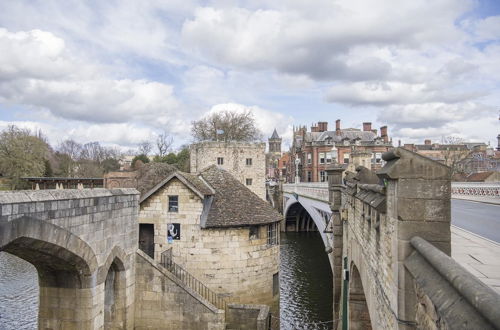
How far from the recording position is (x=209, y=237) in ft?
57.1

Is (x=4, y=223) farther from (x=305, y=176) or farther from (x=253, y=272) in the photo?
(x=305, y=176)

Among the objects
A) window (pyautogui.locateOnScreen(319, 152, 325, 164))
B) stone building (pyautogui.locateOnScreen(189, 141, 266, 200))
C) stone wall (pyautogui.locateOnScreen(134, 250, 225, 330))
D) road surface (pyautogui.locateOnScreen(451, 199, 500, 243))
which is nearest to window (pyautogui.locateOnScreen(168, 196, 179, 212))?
stone wall (pyautogui.locateOnScreen(134, 250, 225, 330))

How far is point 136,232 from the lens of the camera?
14.1 metres

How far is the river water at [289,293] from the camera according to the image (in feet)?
64.3

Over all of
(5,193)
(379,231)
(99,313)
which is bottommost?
(99,313)

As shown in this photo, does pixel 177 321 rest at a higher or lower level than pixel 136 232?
lower

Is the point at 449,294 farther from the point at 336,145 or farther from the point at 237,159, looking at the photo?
the point at 336,145

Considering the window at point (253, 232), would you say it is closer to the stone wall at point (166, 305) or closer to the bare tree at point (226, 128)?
the stone wall at point (166, 305)

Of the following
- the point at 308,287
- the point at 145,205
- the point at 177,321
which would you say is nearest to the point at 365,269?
the point at 177,321

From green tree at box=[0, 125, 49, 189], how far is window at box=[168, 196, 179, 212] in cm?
3325

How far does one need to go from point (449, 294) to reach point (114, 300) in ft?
39.7

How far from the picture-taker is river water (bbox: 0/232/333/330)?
19.6 metres

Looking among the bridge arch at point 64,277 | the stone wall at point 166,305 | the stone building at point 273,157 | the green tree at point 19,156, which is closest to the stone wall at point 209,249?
the stone wall at point 166,305

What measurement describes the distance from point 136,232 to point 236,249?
5194 mm
